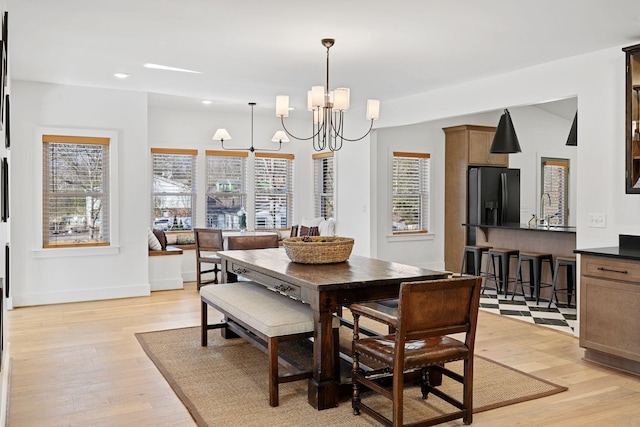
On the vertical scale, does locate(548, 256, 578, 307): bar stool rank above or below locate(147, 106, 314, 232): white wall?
below

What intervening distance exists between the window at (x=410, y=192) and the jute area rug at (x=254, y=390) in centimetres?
429

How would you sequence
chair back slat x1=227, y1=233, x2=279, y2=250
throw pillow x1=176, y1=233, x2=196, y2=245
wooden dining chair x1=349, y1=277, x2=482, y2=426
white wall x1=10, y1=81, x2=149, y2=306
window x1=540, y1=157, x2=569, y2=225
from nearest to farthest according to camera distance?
wooden dining chair x1=349, y1=277, x2=482, y2=426, chair back slat x1=227, y1=233, x2=279, y2=250, white wall x1=10, y1=81, x2=149, y2=306, throw pillow x1=176, y1=233, x2=196, y2=245, window x1=540, y1=157, x2=569, y2=225

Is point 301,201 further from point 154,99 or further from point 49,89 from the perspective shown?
point 49,89

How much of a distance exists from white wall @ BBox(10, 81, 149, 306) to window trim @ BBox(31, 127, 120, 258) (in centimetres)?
1

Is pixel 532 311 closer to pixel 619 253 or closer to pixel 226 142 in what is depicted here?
pixel 619 253

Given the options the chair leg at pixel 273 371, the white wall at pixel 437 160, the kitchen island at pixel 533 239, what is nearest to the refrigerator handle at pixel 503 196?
the kitchen island at pixel 533 239

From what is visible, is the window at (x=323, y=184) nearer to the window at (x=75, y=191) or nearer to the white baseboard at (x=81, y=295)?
the white baseboard at (x=81, y=295)

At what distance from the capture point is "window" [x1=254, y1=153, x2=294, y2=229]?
28.5 feet

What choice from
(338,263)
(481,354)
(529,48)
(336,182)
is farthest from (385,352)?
(336,182)

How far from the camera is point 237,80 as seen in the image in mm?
5676

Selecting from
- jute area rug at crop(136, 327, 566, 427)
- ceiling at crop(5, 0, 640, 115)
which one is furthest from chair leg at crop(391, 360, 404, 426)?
ceiling at crop(5, 0, 640, 115)

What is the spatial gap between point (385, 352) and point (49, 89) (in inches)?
198

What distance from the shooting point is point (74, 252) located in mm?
6082

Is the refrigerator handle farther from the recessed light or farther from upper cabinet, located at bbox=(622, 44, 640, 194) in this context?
the recessed light
